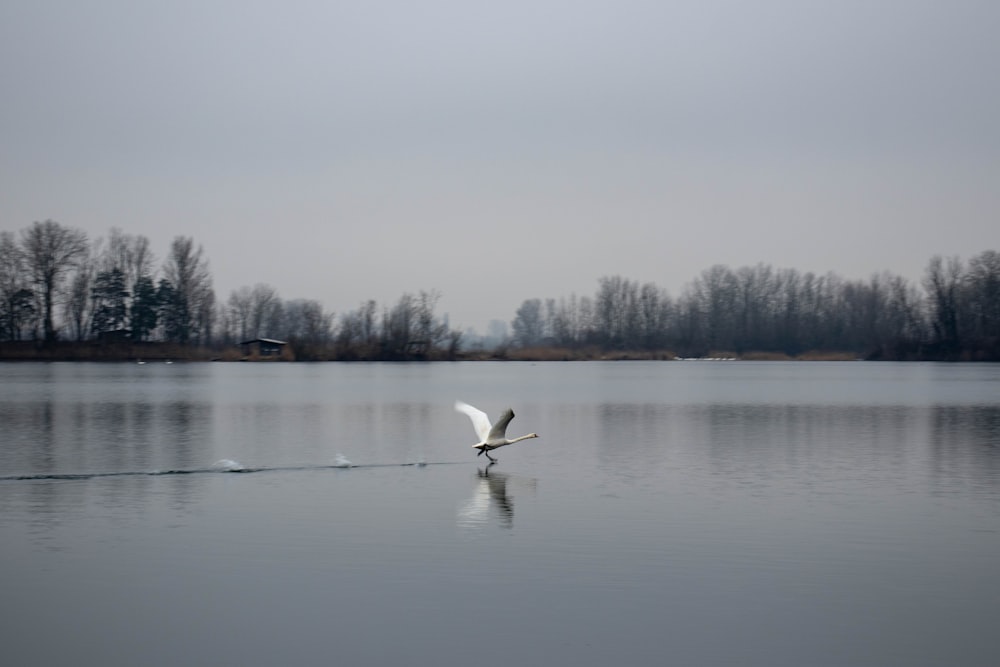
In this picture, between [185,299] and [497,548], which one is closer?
[497,548]

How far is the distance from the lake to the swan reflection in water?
0.08 meters

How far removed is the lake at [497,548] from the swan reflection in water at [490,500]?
0.26 ft

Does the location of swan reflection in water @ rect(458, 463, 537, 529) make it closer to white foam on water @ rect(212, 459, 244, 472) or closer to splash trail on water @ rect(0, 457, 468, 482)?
splash trail on water @ rect(0, 457, 468, 482)

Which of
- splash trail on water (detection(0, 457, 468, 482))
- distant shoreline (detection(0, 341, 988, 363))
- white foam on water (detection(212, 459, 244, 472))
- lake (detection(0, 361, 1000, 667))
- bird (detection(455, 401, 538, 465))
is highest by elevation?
distant shoreline (detection(0, 341, 988, 363))

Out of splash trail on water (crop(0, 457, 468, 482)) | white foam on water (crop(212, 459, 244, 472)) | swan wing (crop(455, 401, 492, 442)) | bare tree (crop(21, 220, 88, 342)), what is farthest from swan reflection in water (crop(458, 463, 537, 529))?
bare tree (crop(21, 220, 88, 342))

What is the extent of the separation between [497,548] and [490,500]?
376 centimetres

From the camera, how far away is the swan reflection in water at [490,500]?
15.2 meters

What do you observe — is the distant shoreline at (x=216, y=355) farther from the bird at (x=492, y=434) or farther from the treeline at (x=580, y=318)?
the bird at (x=492, y=434)

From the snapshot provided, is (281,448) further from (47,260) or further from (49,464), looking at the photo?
(47,260)

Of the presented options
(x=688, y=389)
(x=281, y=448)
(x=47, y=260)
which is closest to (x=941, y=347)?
(x=688, y=389)

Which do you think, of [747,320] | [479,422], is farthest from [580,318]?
[479,422]

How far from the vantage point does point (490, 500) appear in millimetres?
17078

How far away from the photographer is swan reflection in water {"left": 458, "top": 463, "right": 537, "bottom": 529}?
15.2m

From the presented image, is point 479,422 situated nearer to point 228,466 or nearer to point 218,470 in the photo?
point 228,466
